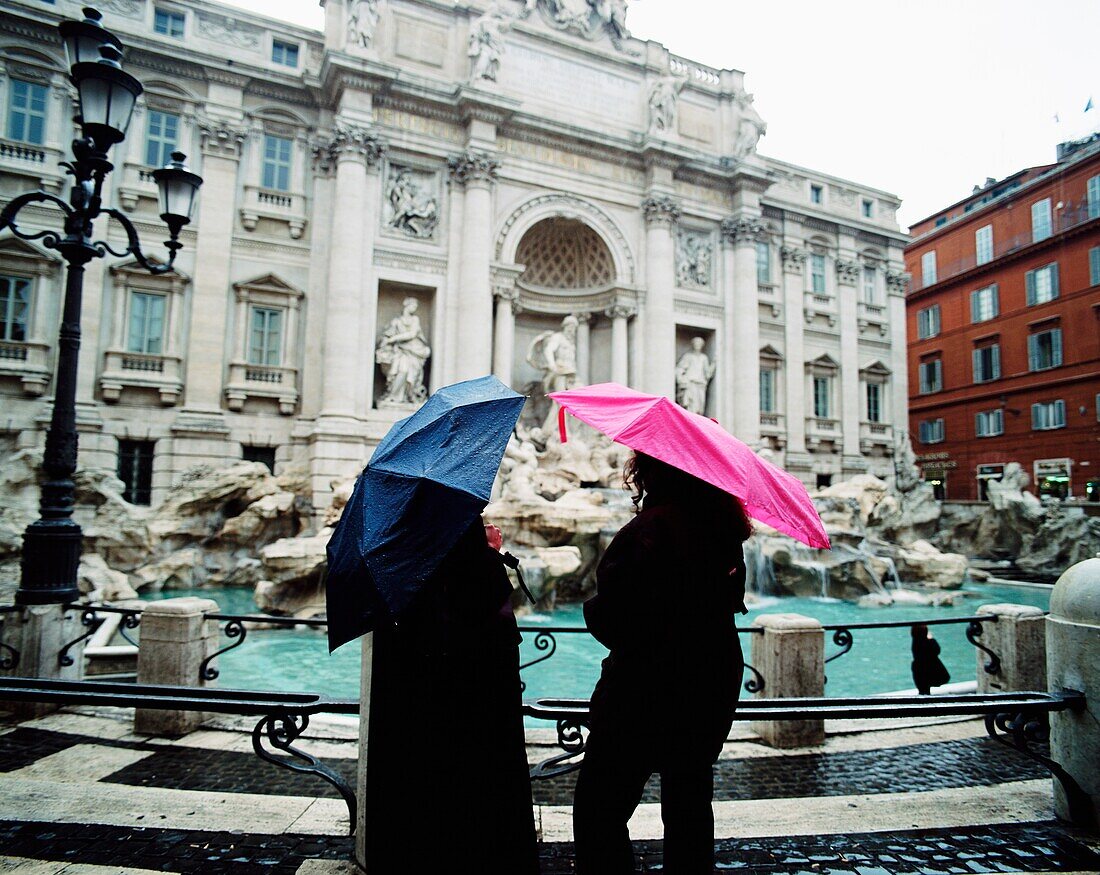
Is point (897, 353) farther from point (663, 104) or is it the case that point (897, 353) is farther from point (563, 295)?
point (563, 295)

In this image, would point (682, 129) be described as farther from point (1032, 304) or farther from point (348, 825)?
point (348, 825)

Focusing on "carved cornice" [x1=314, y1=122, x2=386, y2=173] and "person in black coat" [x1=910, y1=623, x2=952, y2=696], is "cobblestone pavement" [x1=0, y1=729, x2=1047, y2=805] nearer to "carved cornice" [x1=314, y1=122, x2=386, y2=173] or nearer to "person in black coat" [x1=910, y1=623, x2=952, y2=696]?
"person in black coat" [x1=910, y1=623, x2=952, y2=696]

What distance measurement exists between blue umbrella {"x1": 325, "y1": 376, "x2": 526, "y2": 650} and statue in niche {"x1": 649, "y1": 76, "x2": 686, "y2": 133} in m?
21.6

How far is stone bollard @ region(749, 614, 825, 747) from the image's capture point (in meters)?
4.57

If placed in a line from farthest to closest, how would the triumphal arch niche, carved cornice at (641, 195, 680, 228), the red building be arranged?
1. the red building
2. carved cornice at (641, 195, 680, 228)
3. the triumphal arch niche

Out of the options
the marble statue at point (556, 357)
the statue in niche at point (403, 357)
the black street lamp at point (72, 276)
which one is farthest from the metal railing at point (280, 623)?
the marble statue at point (556, 357)

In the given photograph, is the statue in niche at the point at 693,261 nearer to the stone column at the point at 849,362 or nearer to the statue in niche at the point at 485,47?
the stone column at the point at 849,362

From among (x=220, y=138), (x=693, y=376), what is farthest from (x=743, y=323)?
(x=220, y=138)

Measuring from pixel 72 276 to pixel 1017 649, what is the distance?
28.2 ft

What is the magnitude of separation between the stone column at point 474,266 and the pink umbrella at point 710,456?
15.9 metres

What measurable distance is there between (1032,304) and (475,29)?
81.7 ft

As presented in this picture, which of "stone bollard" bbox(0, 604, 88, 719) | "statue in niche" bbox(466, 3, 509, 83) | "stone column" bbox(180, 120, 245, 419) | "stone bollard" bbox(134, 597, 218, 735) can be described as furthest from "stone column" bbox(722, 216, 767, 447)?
"stone bollard" bbox(0, 604, 88, 719)

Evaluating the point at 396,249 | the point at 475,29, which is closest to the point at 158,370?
the point at 396,249

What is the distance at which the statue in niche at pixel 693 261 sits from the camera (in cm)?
2225
